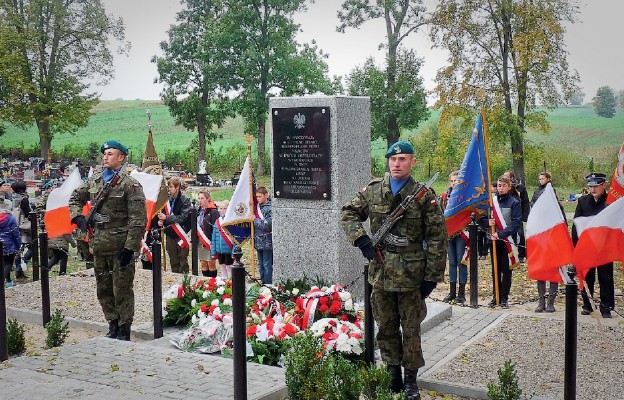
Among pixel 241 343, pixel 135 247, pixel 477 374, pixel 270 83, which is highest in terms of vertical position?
pixel 270 83

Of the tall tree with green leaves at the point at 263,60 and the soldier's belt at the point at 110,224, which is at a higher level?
the tall tree with green leaves at the point at 263,60

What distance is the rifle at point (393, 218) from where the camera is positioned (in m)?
6.32

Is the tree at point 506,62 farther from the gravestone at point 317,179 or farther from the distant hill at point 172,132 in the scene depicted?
the gravestone at point 317,179

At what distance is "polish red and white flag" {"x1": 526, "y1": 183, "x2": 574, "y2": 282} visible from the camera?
6879 mm

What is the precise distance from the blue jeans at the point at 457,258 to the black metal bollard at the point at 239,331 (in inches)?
218

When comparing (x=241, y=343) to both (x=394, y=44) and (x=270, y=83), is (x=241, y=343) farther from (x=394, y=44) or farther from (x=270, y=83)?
(x=270, y=83)

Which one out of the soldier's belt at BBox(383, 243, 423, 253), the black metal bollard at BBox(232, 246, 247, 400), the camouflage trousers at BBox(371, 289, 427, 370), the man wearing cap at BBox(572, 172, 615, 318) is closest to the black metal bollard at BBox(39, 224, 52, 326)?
the black metal bollard at BBox(232, 246, 247, 400)

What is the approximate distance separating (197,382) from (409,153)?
2722 millimetres

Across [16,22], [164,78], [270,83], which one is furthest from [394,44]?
[16,22]

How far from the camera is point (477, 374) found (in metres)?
7.07

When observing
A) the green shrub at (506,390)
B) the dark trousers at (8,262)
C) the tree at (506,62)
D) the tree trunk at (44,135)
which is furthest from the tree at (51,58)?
the green shrub at (506,390)

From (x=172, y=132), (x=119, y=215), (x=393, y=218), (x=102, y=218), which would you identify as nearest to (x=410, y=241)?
(x=393, y=218)

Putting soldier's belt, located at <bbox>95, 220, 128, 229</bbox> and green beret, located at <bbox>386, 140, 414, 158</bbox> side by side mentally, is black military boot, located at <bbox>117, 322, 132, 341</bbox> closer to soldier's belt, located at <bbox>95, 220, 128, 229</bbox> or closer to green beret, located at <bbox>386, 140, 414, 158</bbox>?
soldier's belt, located at <bbox>95, 220, 128, 229</bbox>

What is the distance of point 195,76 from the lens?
4522cm
